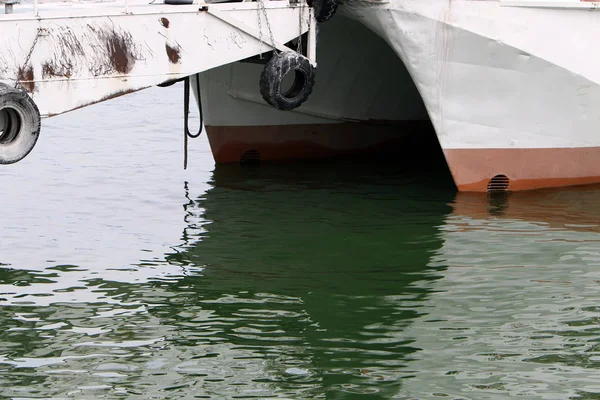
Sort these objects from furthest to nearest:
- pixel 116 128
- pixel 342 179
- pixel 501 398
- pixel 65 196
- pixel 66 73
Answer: pixel 116 128, pixel 342 179, pixel 65 196, pixel 66 73, pixel 501 398

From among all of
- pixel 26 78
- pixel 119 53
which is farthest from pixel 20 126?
pixel 119 53

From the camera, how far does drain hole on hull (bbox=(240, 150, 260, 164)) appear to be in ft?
43.7

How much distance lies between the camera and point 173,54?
30.9ft

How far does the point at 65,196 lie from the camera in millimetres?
11461

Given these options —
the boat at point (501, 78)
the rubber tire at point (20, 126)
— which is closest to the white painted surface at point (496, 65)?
the boat at point (501, 78)

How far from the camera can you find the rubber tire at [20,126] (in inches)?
329

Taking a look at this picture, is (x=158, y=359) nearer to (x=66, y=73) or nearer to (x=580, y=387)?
(x=580, y=387)

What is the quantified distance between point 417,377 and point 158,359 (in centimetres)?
155

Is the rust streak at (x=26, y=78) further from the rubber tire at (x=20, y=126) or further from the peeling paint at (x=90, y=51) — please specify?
the rubber tire at (x=20, y=126)

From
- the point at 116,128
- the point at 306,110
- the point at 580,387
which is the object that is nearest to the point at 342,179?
the point at 306,110

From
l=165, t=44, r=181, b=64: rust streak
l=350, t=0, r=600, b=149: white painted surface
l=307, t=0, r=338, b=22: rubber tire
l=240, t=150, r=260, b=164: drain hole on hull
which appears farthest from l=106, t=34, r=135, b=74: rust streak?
l=240, t=150, r=260, b=164: drain hole on hull

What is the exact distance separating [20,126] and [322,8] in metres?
3.20

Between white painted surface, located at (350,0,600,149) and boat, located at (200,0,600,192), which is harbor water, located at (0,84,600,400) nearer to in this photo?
boat, located at (200,0,600,192)

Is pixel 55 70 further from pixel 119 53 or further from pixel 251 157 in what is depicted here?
pixel 251 157
